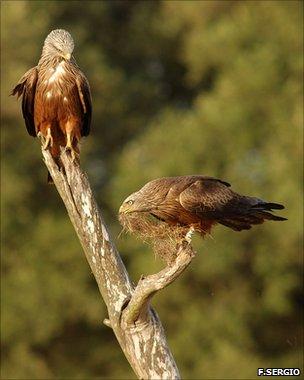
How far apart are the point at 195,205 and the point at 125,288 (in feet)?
2.12

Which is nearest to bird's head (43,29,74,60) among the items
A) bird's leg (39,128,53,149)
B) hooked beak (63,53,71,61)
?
hooked beak (63,53,71,61)

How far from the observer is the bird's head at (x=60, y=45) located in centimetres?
694

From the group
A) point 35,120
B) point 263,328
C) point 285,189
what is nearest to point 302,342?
point 263,328

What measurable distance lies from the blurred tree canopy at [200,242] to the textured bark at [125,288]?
8238 mm

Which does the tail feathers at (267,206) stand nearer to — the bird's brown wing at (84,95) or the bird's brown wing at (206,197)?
the bird's brown wing at (206,197)

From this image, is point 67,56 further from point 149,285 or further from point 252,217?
point 149,285

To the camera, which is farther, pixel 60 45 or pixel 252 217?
pixel 60 45

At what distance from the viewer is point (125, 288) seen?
574 centimetres

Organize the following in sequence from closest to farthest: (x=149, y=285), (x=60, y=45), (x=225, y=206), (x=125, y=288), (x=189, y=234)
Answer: (x=149, y=285) → (x=125, y=288) → (x=189, y=234) → (x=225, y=206) → (x=60, y=45)

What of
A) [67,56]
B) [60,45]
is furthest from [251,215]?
[60,45]

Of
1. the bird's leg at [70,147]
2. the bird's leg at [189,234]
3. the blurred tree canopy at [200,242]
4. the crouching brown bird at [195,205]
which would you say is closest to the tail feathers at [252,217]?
the crouching brown bird at [195,205]

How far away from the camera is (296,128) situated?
1497 centimetres

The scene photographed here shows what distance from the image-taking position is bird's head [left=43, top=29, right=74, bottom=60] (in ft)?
22.8

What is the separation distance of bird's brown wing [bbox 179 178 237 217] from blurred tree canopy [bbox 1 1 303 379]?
302 inches
